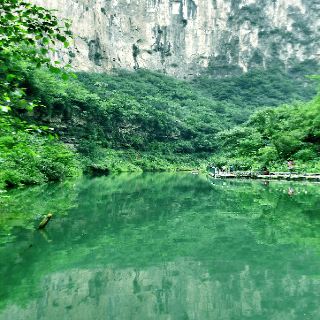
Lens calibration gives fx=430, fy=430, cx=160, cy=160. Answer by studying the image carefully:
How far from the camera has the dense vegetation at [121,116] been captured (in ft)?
11.2

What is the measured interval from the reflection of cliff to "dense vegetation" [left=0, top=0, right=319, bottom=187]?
192 centimetres

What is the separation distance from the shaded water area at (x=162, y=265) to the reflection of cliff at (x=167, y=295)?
13 millimetres

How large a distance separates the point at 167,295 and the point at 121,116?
5139 centimetres

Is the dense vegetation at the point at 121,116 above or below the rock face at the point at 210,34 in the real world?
below

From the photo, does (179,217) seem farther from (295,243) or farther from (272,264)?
(272,264)

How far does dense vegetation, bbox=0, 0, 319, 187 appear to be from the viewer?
3426 mm

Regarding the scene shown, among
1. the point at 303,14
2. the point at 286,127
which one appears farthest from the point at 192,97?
the point at 286,127

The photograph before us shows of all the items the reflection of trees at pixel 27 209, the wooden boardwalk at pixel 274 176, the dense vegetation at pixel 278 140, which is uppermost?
the dense vegetation at pixel 278 140

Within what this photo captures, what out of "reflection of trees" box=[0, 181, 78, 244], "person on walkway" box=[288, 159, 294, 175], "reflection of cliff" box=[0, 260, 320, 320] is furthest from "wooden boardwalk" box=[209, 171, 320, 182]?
"reflection of cliff" box=[0, 260, 320, 320]

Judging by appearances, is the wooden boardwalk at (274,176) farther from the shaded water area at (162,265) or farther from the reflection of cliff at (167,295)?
the reflection of cliff at (167,295)

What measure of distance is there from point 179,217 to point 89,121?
39881 mm

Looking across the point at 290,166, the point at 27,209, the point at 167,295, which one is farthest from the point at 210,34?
the point at 167,295

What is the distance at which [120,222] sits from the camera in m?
11.5

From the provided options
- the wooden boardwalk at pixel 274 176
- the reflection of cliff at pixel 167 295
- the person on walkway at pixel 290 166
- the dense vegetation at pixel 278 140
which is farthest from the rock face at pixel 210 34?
the reflection of cliff at pixel 167 295
